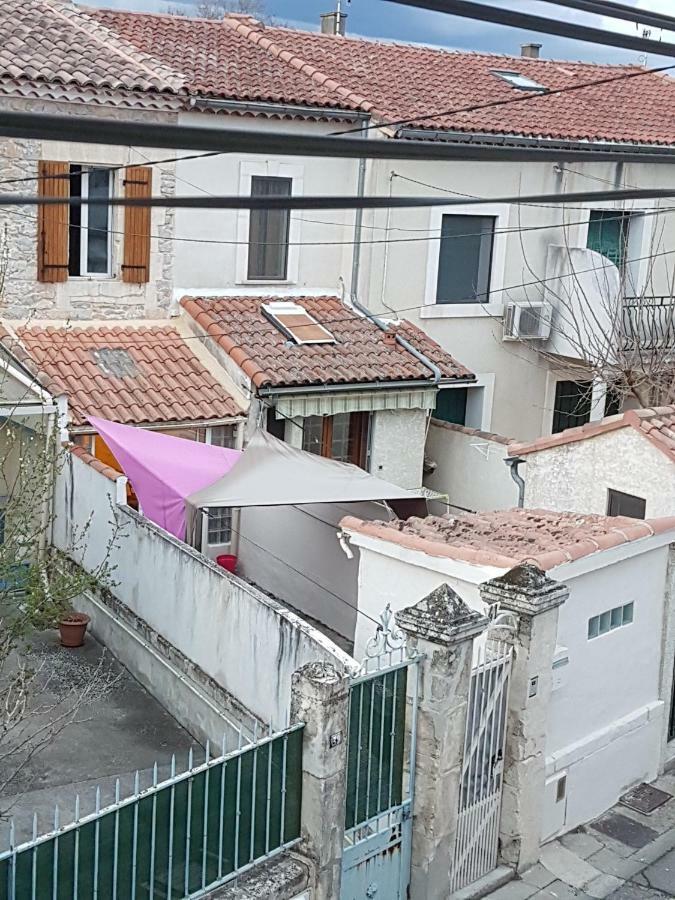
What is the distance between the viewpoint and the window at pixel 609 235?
19.9 meters

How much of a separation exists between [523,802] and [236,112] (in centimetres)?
1057

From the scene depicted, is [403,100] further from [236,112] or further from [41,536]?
[41,536]

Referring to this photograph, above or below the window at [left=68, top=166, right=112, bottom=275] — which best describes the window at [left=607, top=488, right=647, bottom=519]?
below

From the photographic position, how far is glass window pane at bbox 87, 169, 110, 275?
51.3 ft

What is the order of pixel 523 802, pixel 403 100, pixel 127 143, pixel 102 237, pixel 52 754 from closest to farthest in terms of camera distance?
pixel 127 143 → pixel 523 802 → pixel 52 754 → pixel 102 237 → pixel 403 100

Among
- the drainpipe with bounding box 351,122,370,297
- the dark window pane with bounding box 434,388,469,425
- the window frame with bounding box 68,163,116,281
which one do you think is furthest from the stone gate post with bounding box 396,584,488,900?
the dark window pane with bounding box 434,388,469,425

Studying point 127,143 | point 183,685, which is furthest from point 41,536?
point 127,143

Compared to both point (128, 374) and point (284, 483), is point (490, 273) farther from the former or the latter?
point (284, 483)

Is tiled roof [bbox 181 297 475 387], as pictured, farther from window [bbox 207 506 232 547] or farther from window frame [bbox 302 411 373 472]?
window [bbox 207 506 232 547]

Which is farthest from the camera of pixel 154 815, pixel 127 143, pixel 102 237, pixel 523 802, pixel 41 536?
pixel 102 237

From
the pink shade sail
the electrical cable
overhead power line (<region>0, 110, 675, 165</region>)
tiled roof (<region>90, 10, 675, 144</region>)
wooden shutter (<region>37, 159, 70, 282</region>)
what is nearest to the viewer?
overhead power line (<region>0, 110, 675, 165</region>)

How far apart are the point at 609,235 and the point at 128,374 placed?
9710 mm

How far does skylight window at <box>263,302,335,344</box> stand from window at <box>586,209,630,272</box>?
5919 mm

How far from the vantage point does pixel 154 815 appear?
6207 millimetres
